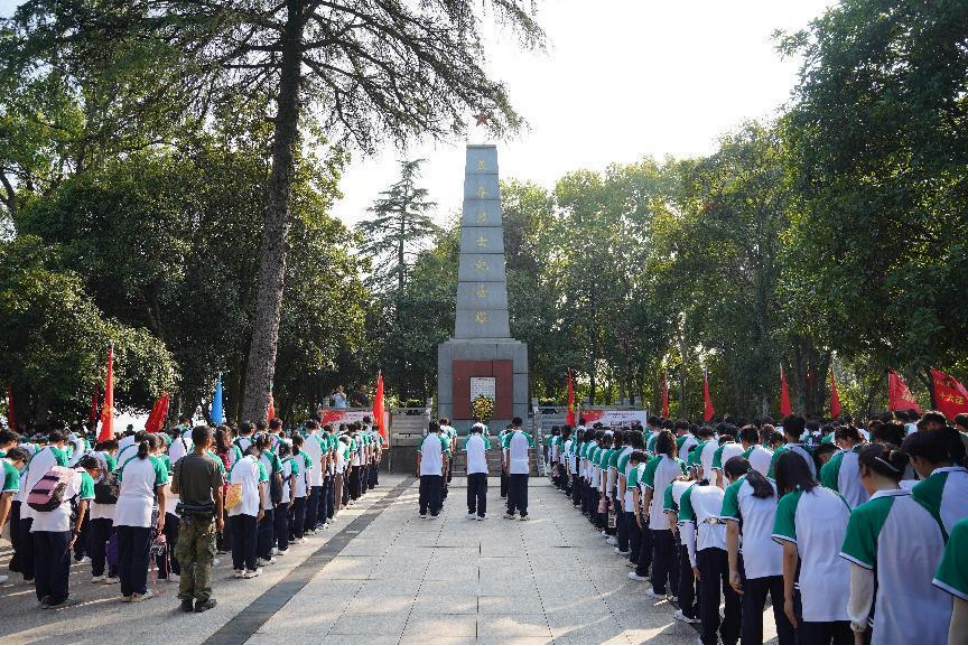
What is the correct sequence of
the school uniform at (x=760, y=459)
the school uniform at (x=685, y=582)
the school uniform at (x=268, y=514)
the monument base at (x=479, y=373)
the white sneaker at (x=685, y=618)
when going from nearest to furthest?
the school uniform at (x=685, y=582), the white sneaker at (x=685, y=618), the school uniform at (x=760, y=459), the school uniform at (x=268, y=514), the monument base at (x=479, y=373)

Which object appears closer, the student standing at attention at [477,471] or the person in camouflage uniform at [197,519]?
the person in camouflage uniform at [197,519]

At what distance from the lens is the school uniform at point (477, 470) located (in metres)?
14.7

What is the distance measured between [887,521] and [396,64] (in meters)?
14.8

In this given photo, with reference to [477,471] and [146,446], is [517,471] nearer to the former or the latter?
[477,471]

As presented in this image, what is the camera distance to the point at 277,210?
1606 centimetres

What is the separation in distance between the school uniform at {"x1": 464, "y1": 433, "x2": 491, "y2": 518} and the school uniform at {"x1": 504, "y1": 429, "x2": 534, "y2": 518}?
45cm

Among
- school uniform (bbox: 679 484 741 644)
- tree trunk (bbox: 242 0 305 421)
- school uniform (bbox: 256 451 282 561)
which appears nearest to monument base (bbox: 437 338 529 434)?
tree trunk (bbox: 242 0 305 421)

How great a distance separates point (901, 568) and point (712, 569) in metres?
2.73

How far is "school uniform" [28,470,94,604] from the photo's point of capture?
27.2ft

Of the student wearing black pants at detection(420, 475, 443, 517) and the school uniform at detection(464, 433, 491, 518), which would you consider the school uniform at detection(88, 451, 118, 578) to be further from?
the school uniform at detection(464, 433, 491, 518)

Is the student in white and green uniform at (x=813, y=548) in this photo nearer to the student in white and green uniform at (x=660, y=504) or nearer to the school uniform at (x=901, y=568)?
the school uniform at (x=901, y=568)

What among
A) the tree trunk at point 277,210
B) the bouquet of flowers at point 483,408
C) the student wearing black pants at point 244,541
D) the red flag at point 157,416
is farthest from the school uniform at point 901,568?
the bouquet of flowers at point 483,408

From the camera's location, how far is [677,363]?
4875 centimetres

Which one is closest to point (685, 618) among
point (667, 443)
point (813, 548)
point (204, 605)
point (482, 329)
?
point (667, 443)
